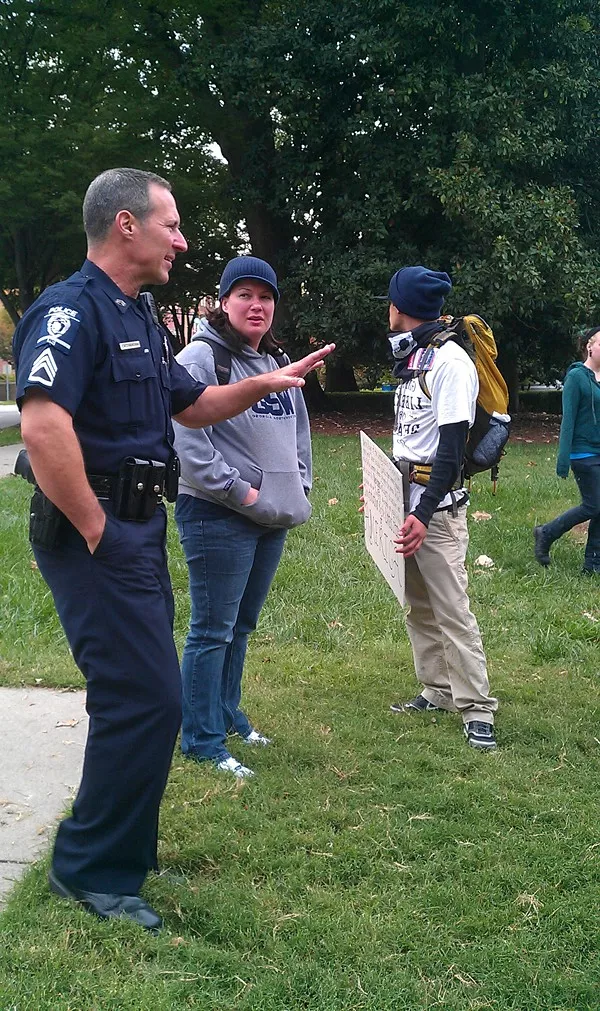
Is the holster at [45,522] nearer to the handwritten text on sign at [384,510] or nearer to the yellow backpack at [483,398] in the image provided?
the handwritten text on sign at [384,510]

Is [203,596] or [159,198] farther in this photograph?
[203,596]

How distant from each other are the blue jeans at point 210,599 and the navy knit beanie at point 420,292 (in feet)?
3.73

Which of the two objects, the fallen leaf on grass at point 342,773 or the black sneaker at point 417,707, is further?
the black sneaker at point 417,707

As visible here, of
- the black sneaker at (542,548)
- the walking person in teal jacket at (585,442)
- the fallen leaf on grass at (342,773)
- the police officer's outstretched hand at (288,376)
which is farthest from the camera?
the black sneaker at (542,548)

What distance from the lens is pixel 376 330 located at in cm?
1795

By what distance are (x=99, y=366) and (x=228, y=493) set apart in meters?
1.06

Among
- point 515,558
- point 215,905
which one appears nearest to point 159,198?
point 215,905

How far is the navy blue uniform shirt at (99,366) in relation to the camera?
249cm

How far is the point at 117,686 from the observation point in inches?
106

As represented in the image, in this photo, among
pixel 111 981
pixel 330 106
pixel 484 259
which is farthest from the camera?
pixel 330 106

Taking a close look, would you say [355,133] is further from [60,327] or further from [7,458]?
[60,327]

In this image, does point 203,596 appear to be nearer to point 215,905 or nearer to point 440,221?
point 215,905

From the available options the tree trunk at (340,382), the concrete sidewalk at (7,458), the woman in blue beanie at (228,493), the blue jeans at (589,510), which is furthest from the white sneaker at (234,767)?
the tree trunk at (340,382)

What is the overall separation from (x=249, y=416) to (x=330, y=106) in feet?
49.7
